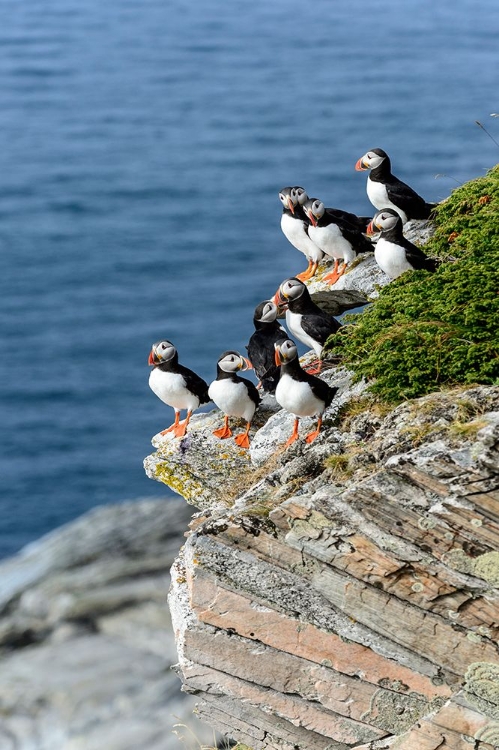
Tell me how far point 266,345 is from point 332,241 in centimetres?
257

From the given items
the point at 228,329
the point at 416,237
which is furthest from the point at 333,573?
the point at 228,329

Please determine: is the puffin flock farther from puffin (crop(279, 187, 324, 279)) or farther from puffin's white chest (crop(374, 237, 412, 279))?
puffin (crop(279, 187, 324, 279))

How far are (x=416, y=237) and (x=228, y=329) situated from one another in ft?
223

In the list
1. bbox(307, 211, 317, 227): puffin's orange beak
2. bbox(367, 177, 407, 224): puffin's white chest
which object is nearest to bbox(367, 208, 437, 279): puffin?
bbox(307, 211, 317, 227): puffin's orange beak

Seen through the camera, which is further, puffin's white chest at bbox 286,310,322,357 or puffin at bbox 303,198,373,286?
puffin at bbox 303,198,373,286

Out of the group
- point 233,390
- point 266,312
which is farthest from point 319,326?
point 233,390

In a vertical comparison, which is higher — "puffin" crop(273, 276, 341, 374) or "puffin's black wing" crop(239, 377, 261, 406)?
"puffin" crop(273, 276, 341, 374)

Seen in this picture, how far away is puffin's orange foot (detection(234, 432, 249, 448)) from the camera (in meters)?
12.2

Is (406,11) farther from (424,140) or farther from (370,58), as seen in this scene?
(424,140)

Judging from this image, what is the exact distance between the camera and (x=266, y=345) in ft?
41.0

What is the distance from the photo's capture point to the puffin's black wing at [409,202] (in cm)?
1453

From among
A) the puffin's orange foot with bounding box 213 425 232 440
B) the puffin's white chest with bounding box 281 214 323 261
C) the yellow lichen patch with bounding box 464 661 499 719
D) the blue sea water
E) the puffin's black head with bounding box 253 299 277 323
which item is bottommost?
the yellow lichen patch with bounding box 464 661 499 719

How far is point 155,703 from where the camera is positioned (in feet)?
63.2

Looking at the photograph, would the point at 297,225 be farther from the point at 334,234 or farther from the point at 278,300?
the point at 278,300
